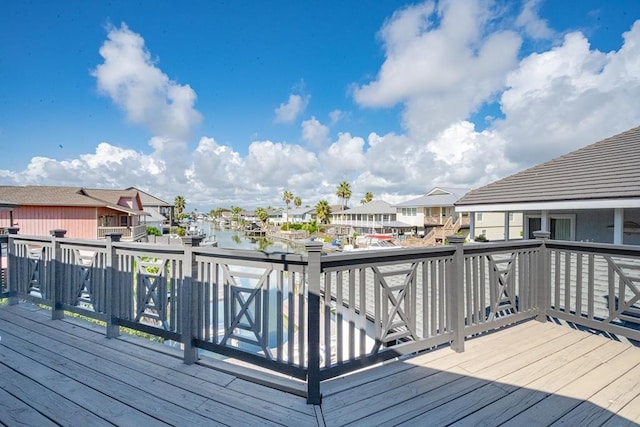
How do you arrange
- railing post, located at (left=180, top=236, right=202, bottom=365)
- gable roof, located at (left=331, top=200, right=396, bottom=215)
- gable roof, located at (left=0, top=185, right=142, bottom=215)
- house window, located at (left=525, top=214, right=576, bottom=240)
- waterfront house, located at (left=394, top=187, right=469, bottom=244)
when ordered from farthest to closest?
gable roof, located at (left=331, top=200, right=396, bottom=215) → waterfront house, located at (left=394, top=187, right=469, bottom=244) → gable roof, located at (left=0, top=185, right=142, bottom=215) → house window, located at (left=525, top=214, right=576, bottom=240) → railing post, located at (left=180, top=236, right=202, bottom=365)

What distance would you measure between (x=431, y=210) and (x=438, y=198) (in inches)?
65.1

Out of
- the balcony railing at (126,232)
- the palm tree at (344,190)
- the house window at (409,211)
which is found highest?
the palm tree at (344,190)

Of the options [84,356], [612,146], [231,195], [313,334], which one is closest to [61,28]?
[84,356]

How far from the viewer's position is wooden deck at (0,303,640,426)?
1721mm

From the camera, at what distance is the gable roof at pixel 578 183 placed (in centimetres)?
597

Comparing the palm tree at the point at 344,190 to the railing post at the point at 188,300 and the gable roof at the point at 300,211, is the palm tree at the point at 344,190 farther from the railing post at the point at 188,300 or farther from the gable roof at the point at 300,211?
the railing post at the point at 188,300

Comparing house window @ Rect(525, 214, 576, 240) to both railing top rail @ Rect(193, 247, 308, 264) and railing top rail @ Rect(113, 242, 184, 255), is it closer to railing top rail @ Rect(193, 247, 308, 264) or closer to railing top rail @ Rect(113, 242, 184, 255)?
railing top rail @ Rect(193, 247, 308, 264)

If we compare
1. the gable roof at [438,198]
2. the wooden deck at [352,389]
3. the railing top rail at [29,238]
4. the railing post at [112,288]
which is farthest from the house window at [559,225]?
the gable roof at [438,198]

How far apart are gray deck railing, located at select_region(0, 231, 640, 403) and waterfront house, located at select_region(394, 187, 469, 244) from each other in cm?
2505

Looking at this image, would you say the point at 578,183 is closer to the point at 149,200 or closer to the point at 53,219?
the point at 53,219

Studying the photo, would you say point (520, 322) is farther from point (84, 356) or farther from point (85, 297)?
point (85, 297)

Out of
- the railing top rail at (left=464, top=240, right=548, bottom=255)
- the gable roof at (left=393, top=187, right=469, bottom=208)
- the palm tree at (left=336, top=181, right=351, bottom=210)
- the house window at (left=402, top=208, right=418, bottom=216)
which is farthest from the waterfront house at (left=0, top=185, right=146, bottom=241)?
the palm tree at (left=336, top=181, right=351, bottom=210)

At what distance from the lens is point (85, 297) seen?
10.5 feet

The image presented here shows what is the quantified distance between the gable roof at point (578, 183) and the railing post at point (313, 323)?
280 inches
